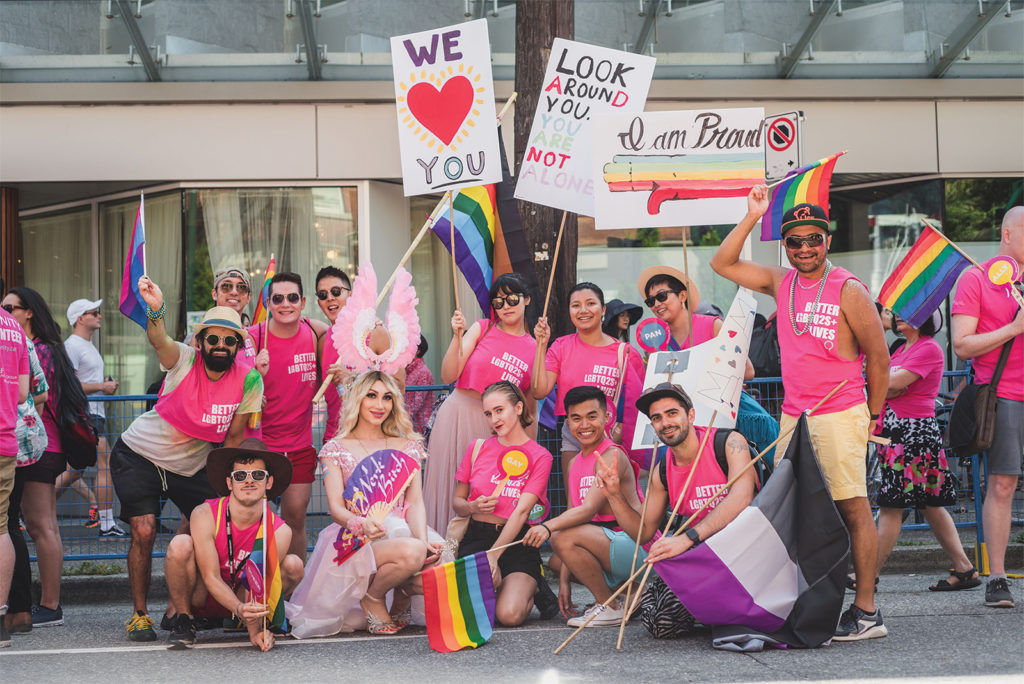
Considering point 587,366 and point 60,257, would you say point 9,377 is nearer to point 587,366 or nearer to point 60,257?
point 587,366

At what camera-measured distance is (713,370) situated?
590 cm

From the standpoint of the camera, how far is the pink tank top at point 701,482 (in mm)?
5617

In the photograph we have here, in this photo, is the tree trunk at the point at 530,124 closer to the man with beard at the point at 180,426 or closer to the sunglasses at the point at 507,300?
the sunglasses at the point at 507,300

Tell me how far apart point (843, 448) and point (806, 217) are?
1.12m

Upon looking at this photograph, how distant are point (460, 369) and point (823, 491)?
2.38m

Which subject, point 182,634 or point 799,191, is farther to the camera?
point 799,191

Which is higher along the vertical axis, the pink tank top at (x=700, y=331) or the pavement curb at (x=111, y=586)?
the pink tank top at (x=700, y=331)

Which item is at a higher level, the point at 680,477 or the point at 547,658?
the point at 680,477

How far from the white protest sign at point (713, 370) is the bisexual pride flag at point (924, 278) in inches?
58.8

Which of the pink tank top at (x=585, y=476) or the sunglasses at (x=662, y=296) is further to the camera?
the sunglasses at (x=662, y=296)

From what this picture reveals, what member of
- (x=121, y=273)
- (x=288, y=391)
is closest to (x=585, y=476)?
(x=288, y=391)

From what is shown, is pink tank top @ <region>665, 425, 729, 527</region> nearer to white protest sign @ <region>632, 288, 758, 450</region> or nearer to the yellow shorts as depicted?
white protest sign @ <region>632, 288, 758, 450</region>

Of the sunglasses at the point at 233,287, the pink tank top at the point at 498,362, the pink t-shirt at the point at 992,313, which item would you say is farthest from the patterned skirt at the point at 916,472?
the sunglasses at the point at 233,287

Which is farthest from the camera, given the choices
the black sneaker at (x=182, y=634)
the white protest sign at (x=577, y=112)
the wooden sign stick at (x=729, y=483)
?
the white protest sign at (x=577, y=112)
